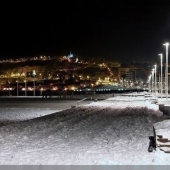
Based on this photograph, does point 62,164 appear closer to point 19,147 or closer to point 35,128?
point 19,147

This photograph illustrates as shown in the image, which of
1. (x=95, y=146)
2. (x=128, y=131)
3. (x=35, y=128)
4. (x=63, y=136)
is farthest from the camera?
(x=35, y=128)

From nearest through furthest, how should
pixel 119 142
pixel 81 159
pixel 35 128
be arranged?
pixel 81 159, pixel 119 142, pixel 35 128

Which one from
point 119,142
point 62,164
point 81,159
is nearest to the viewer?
point 62,164

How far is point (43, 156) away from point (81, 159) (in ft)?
4.38

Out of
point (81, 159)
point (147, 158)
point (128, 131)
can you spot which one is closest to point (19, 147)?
point (81, 159)

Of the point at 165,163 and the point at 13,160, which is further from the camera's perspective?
the point at 13,160

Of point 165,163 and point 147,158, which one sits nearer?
point 165,163

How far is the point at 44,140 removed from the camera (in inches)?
651

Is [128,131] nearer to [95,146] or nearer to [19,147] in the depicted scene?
[95,146]

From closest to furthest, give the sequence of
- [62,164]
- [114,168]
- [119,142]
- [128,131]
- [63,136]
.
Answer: [114,168] < [62,164] < [119,142] < [63,136] < [128,131]

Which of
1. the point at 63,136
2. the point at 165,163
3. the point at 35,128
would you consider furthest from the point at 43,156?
the point at 35,128

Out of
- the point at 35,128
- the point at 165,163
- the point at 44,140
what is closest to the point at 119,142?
the point at 44,140

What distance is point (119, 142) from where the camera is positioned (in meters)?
15.5

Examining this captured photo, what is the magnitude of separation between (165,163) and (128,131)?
831 cm
